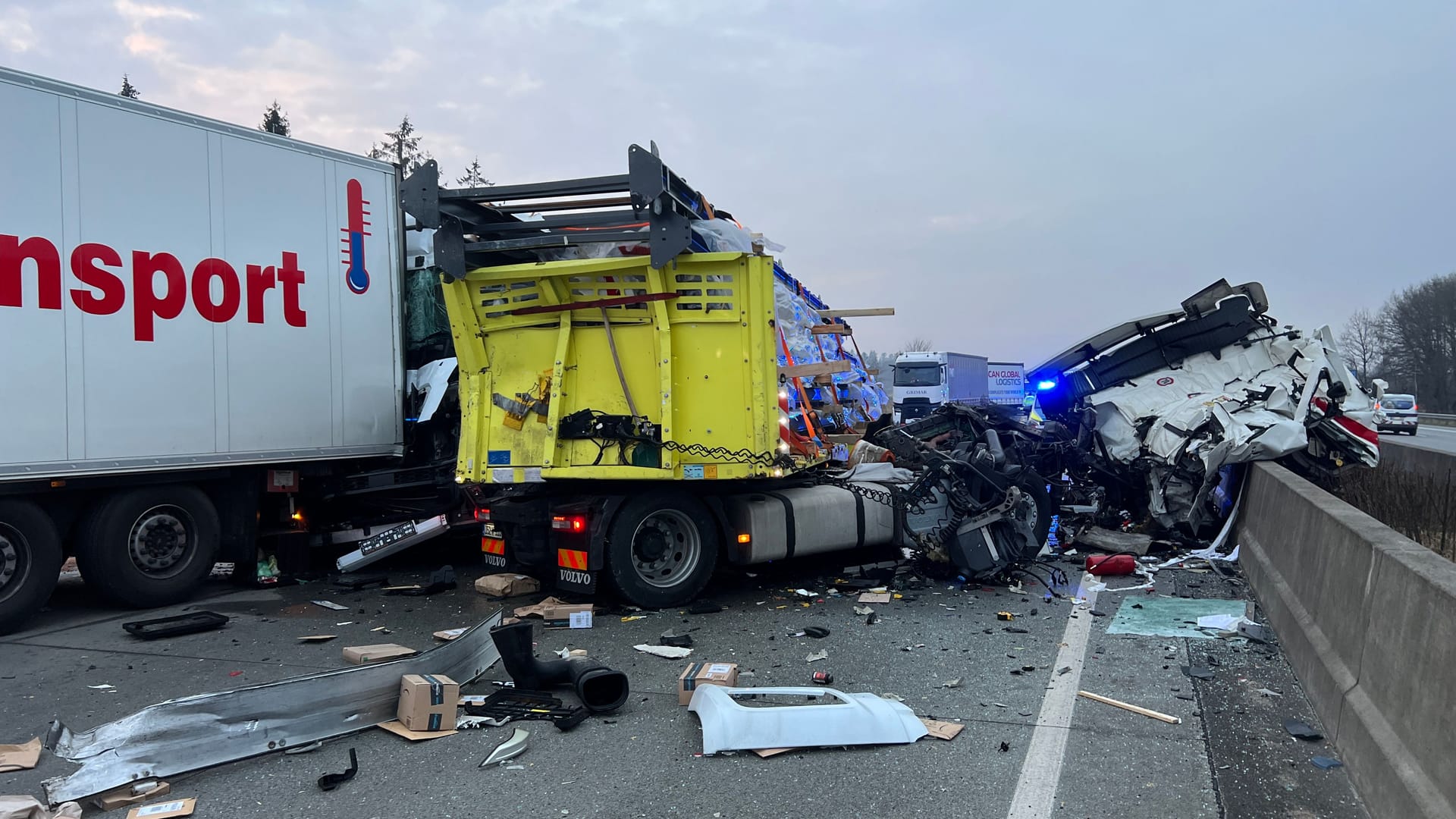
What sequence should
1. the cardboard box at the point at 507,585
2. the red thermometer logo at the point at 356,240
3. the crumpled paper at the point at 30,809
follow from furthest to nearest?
the red thermometer logo at the point at 356,240
the cardboard box at the point at 507,585
the crumpled paper at the point at 30,809

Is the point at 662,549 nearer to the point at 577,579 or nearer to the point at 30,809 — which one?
the point at 577,579

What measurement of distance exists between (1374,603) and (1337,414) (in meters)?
8.14

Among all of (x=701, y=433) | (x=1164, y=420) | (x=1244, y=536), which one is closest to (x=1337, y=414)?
(x=1164, y=420)

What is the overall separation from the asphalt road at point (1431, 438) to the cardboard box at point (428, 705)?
2520cm

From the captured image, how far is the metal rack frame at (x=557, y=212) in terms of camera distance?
6.89 m

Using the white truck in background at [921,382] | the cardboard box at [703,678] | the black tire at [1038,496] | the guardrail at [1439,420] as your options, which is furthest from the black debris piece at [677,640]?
the guardrail at [1439,420]

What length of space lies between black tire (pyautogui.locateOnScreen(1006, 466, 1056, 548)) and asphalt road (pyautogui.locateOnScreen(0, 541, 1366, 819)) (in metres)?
1.03

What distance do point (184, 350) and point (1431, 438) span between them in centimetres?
3991

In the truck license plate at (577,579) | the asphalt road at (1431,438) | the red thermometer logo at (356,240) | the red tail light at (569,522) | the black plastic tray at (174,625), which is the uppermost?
the red thermometer logo at (356,240)

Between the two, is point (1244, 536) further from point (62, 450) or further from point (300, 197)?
point (62, 450)

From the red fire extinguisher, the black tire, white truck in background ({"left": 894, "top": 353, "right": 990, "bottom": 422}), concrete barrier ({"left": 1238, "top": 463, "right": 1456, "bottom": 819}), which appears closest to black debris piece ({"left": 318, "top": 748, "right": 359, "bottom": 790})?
concrete barrier ({"left": 1238, "top": 463, "right": 1456, "bottom": 819})

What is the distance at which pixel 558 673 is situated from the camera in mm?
5227

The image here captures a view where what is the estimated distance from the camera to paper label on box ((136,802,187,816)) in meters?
3.75

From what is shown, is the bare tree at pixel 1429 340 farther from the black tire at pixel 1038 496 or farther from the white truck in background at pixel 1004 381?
the black tire at pixel 1038 496
